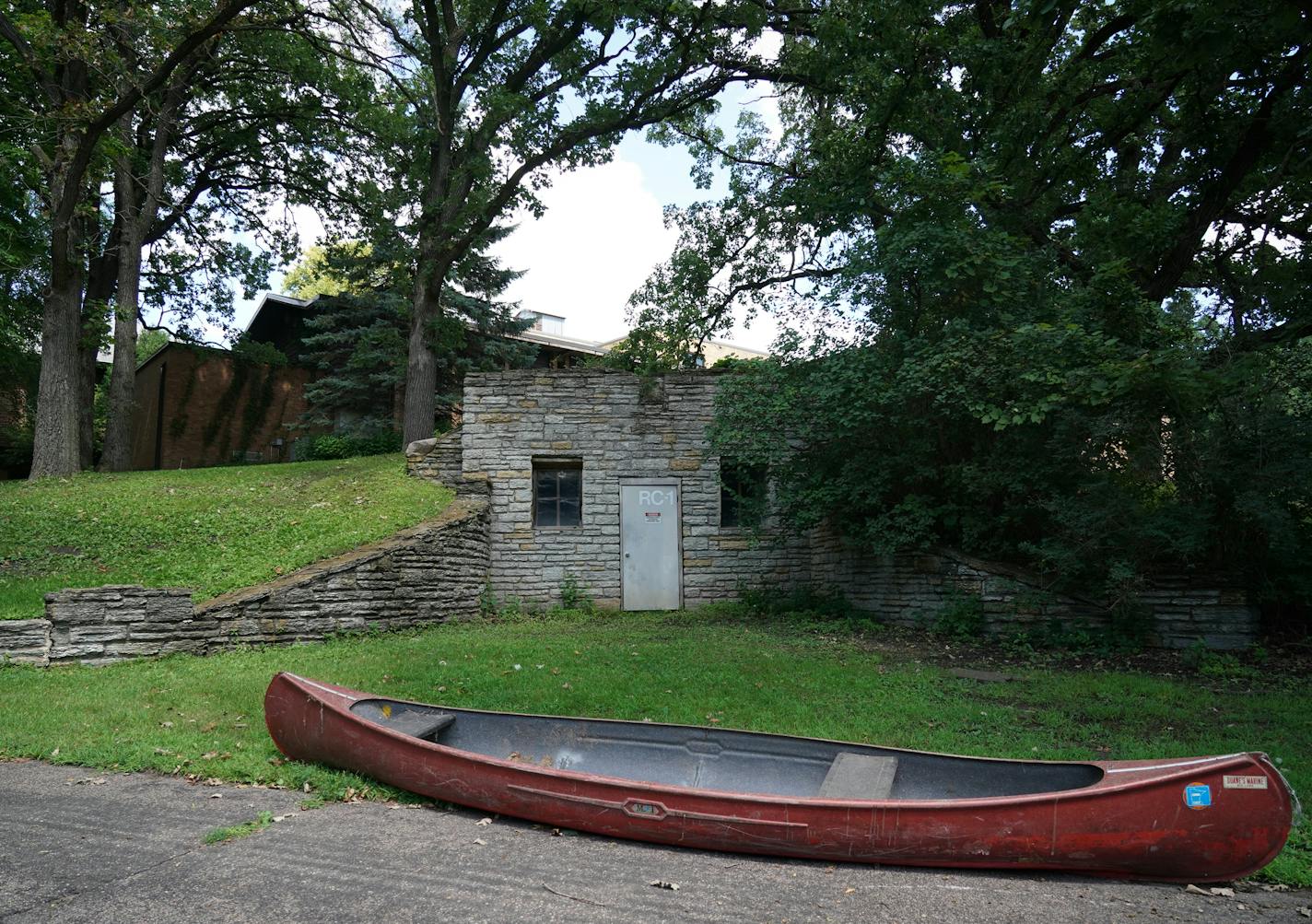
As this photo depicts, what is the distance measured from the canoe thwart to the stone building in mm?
7574

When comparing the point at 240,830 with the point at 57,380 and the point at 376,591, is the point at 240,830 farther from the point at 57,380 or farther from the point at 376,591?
Result: the point at 57,380

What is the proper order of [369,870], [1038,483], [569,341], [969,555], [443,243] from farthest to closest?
1. [569,341]
2. [443,243]
3. [969,555]
4. [1038,483]
5. [369,870]

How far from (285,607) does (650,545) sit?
19.2 feet

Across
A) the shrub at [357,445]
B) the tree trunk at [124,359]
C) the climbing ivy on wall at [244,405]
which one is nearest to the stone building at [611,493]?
the shrub at [357,445]

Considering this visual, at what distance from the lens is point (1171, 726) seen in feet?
21.4

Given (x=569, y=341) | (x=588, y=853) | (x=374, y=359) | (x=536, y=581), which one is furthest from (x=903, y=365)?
(x=569, y=341)

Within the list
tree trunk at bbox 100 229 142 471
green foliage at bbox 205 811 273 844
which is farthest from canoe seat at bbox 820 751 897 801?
tree trunk at bbox 100 229 142 471

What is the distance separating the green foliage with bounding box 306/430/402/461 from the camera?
71.4ft

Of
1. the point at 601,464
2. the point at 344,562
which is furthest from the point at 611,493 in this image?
the point at 344,562

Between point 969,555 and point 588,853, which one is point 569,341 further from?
point 588,853

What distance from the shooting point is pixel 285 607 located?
31.7ft

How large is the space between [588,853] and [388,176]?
20371 mm

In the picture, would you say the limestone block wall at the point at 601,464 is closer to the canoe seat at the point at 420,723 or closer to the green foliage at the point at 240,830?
the canoe seat at the point at 420,723

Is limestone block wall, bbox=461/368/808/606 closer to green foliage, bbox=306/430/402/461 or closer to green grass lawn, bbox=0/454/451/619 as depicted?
green grass lawn, bbox=0/454/451/619
